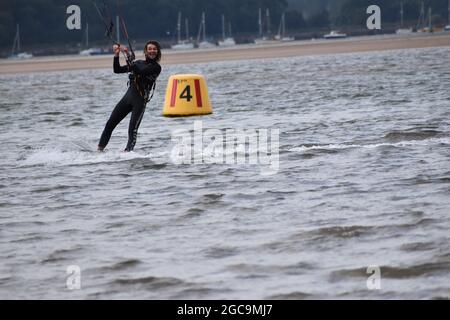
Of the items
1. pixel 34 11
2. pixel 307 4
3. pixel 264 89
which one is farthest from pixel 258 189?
pixel 307 4

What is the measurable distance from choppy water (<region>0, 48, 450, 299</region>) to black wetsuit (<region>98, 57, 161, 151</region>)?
0.42 metres

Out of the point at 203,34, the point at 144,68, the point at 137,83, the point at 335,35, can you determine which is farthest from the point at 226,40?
the point at 144,68

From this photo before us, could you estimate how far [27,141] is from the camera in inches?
700

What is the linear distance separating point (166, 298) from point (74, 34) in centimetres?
13140

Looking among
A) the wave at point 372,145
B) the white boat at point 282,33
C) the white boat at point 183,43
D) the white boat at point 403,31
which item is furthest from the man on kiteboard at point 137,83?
the white boat at point 282,33

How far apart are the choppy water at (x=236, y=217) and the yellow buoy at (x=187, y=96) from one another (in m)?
0.55

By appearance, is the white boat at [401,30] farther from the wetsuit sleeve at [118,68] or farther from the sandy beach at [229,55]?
the wetsuit sleeve at [118,68]

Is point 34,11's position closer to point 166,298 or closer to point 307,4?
point 307,4

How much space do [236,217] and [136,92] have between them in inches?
192

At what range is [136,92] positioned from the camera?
14172 mm

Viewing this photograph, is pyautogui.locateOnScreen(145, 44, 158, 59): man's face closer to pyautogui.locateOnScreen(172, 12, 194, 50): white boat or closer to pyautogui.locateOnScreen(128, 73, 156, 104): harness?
pyautogui.locateOnScreen(128, 73, 156, 104): harness

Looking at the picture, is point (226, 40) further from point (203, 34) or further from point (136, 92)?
point (136, 92)

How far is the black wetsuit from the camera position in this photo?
1384 cm

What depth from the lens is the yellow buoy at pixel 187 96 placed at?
15945mm
